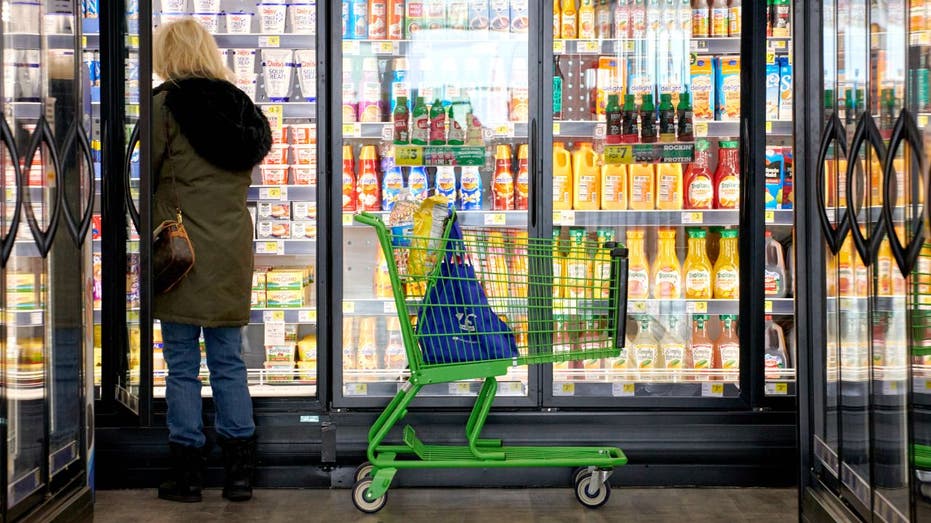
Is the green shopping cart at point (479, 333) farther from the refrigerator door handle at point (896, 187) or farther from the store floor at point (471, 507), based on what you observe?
the refrigerator door handle at point (896, 187)

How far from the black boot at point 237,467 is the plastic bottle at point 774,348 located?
2.05 m

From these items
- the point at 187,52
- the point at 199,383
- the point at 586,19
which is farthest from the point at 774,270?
the point at 187,52

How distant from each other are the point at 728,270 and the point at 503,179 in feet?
3.20

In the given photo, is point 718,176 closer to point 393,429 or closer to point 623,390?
point 623,390

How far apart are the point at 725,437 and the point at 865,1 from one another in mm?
1969

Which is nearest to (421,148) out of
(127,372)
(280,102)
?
(280,102)

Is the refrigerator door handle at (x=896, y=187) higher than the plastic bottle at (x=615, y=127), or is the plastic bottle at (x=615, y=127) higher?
the plastic bottle at (x=615, y=127)

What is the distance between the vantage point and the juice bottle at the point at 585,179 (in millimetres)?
4445

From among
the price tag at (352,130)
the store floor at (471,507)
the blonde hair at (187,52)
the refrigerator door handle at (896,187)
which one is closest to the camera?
the refrigerator door handle at (896,187)

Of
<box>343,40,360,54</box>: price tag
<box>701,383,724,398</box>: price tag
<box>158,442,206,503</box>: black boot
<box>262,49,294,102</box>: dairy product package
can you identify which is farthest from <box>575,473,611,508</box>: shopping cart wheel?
<box>262,49,294,102</box>: dairy product package

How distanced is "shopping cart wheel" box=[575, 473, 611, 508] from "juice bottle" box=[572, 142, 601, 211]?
1151mm

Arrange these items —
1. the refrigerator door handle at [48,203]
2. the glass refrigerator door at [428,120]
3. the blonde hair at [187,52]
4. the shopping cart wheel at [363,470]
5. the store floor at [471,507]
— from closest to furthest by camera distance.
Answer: the refrigerator door handle at [48,203]
the store floor at [471,507]
the blonde hair at [187,52]
the shopping cart wheel at [363,470]
the glass refrigerator door at [428,120]

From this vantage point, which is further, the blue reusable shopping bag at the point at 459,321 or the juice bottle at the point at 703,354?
the juice bottle at the point at 703,354

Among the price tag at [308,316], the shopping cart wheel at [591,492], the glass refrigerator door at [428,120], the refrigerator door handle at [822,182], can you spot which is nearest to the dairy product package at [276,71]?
the glass refrigerator door at [428,120]
